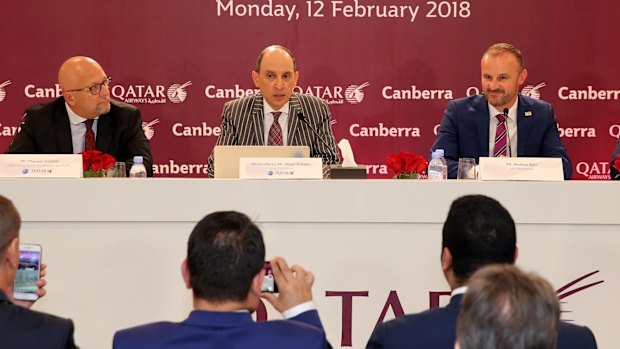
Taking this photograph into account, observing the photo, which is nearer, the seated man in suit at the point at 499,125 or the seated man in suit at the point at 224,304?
the seated man in suit at the point at 224,304

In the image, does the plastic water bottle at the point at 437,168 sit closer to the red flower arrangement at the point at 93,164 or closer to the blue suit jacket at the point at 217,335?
the red flower arrangement at the point at 93,164

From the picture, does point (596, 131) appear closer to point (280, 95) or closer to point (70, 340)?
point (280, 95)

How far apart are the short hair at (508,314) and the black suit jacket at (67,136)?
341 cm

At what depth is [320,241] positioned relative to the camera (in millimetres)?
3500

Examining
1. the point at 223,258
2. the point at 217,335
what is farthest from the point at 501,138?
the point at 217,335

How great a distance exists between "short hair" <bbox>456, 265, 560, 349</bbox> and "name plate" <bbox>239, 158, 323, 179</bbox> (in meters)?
1.98

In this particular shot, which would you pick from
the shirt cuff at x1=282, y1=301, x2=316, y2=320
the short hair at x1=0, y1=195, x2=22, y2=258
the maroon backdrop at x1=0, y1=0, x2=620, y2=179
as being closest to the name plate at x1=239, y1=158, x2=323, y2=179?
the shirt cuff at x1=282, y1=301, x2=316, y2=320

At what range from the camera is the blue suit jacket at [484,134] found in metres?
4.91

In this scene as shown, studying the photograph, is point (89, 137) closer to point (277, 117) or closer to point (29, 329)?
point (277, 117)

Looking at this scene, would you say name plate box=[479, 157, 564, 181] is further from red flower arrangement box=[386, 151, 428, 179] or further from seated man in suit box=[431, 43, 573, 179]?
seated man in suit box=[431, 43, 573, 179]

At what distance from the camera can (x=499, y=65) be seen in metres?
4.91

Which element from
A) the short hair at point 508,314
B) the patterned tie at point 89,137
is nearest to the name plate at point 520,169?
the short hair at point 508,314

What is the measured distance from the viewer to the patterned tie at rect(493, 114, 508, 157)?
4863mm

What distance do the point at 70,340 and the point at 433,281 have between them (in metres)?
1.65
